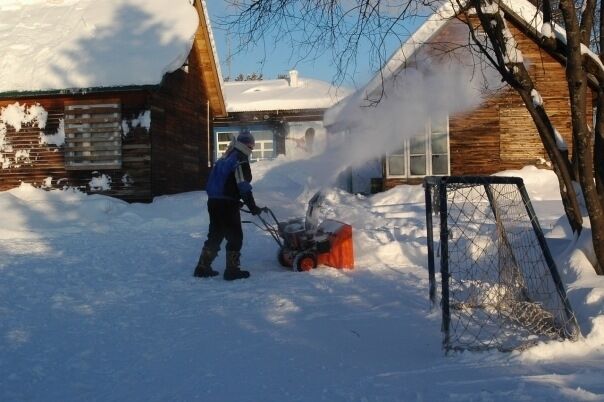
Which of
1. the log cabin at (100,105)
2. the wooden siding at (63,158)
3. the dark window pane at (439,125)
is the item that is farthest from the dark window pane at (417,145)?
the wooden siding at (63,158)

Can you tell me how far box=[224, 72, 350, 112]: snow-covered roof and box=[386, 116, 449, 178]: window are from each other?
1106 centimetres

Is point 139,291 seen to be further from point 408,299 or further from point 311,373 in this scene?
point 311,373

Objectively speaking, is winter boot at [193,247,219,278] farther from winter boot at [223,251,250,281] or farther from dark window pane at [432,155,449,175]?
dark window pane at [432,155,449,175]

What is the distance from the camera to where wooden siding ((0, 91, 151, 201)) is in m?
17.1

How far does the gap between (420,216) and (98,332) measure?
8579mm

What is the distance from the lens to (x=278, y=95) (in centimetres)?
3403

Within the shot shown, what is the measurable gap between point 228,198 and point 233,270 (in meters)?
0.94

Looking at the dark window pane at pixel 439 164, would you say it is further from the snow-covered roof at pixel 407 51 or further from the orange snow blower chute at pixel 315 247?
the orange snow blower chute at pixel 315 247

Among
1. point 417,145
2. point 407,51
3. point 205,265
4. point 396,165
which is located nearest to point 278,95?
point 396,165

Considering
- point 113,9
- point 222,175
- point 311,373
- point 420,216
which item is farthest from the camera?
point 113,9

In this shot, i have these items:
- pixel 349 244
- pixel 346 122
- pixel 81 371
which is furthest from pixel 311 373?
pixel 346 122

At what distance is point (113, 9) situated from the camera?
20250 millimetres

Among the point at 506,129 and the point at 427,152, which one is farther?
the point at 427,152

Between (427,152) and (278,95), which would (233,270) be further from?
(278,95)
